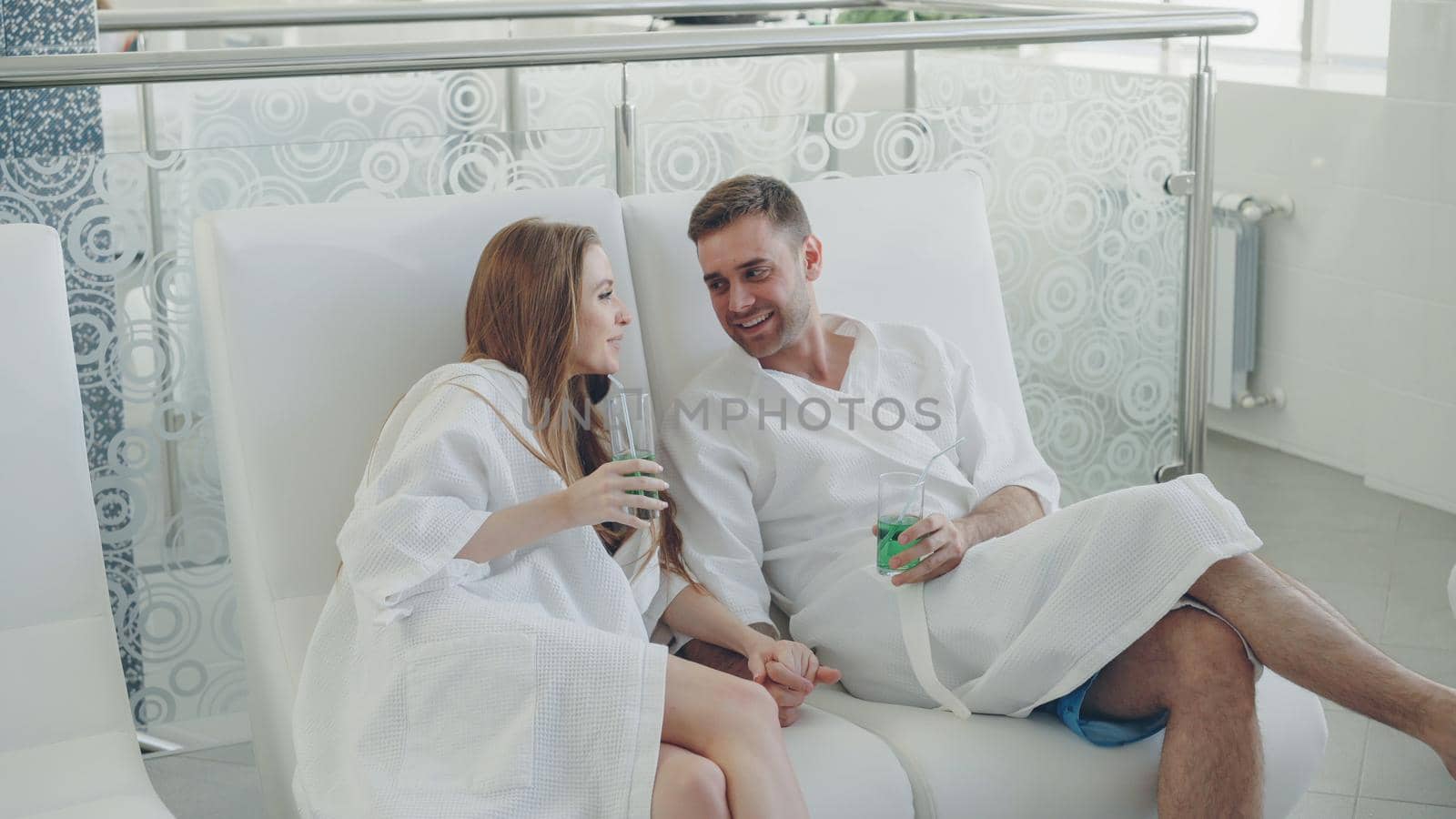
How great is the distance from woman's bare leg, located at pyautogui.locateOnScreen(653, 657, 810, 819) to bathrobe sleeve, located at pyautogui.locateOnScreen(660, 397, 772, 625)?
1.02 feet

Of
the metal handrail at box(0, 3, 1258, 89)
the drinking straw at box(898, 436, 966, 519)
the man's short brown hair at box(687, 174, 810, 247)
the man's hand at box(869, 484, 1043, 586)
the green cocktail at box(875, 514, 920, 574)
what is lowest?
the man's hand at box(869, 484, 1043, 586)

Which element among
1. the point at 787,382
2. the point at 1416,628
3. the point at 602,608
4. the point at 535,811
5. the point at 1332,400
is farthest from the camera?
the point at 1332,400

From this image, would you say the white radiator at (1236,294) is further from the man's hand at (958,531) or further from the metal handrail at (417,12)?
the man's hand at (958,531)

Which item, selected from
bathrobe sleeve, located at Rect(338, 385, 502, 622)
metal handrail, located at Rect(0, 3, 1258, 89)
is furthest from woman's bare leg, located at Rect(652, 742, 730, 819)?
metal handrail, located at Rect(0, 3, 1258, 89)

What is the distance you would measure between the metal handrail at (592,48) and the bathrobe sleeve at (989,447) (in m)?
0.66

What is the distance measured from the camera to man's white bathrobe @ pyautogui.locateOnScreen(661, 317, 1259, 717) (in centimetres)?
197

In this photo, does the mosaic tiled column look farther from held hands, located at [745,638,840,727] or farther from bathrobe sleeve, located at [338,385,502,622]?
held hands, located at [745,638,840,727]

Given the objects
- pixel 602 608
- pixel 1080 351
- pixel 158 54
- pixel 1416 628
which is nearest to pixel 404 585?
pixel 602 608

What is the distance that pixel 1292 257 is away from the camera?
4.40 metres

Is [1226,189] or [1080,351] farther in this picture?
[1226,189]

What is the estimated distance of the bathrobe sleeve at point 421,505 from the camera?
5.97 ft

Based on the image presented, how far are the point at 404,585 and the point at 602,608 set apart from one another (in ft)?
0.97

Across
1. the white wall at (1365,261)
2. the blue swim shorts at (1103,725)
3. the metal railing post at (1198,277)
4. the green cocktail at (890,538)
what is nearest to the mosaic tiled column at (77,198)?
the green cocktail at (890,538)

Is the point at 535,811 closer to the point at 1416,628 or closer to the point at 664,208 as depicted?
the point at 664,208
